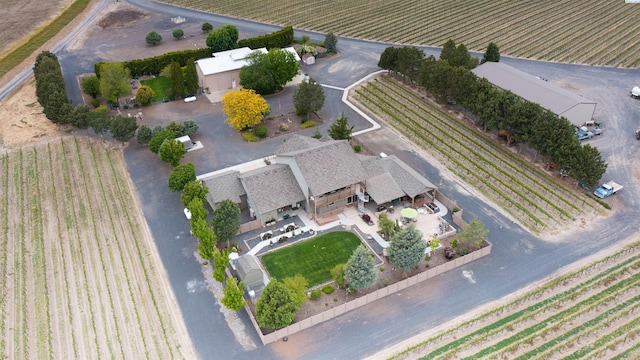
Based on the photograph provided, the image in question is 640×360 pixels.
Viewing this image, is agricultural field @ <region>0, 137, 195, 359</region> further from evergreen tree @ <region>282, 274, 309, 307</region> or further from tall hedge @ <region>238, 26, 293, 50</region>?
tall hedge @ <region>238, 26, 293, 50</region>

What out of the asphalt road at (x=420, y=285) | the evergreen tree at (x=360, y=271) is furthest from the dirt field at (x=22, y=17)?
the evergreen tree at (x=360, y=271)

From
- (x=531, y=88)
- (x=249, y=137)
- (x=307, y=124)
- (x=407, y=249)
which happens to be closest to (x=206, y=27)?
(x=307, y=124)

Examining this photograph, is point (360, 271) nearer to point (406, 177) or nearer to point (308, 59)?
point (406, 177)

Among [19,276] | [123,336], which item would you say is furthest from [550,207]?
[19,276]

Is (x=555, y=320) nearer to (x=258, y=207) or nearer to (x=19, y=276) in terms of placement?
(x=258, y=207)

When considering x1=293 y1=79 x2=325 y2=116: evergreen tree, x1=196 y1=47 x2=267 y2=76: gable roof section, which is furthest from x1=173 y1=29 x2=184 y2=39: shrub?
x1=293 y1=79 x2=325 y2=116: evergreen tree

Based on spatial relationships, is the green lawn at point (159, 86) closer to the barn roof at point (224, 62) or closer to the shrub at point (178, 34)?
the barn roof at point (224, 62)
